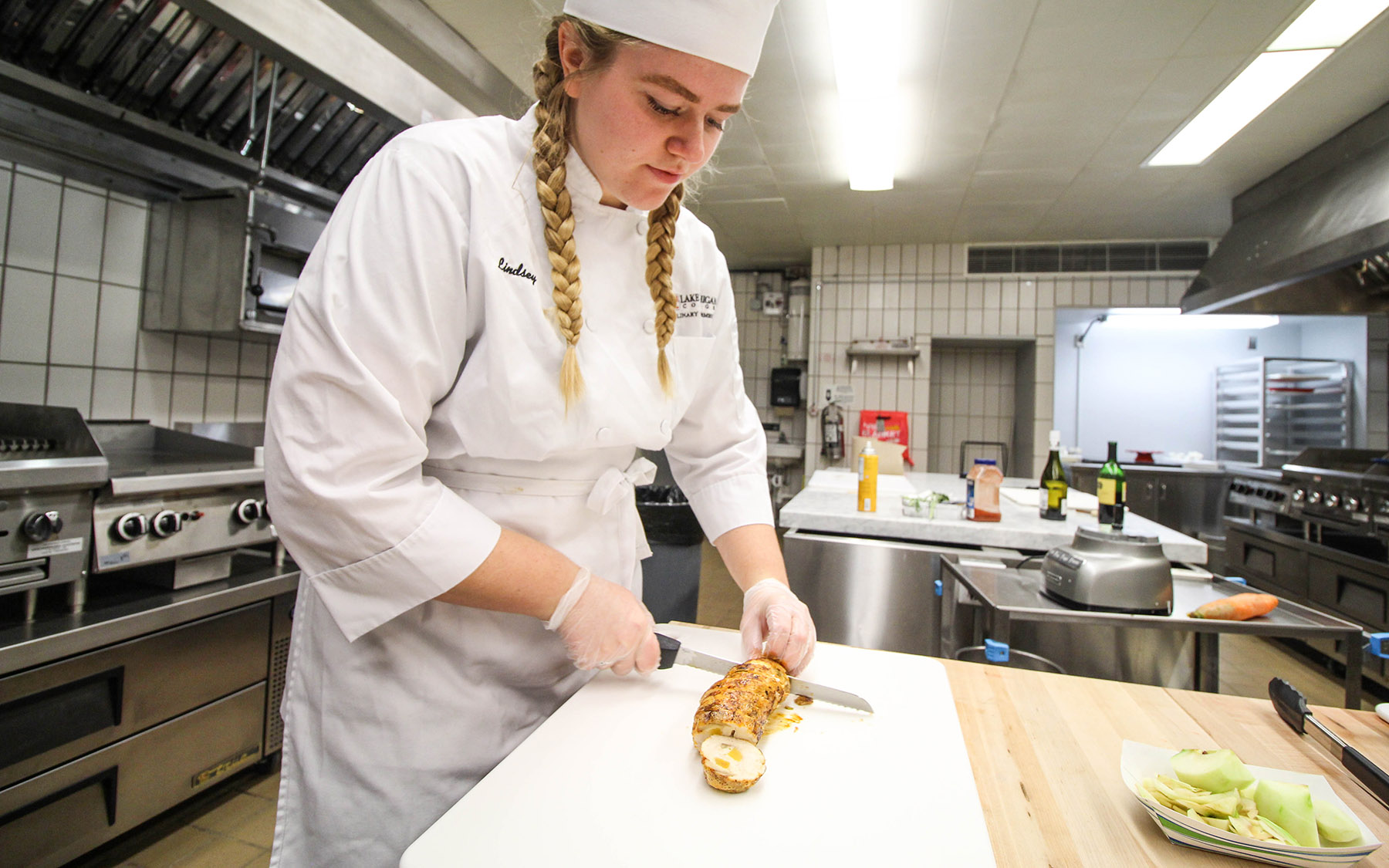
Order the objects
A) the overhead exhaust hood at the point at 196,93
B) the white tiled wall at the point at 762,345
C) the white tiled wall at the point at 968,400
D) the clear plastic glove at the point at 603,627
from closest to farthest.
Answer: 1. the clear plastic glove at the point at 603,627
2. the overhead exhaust hood at the point at 196,93
3. the white tiled wall at the point at 968,400
4. the white tiled wall at the point at 762,345

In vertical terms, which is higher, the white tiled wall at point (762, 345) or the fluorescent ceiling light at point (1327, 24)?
the fluorescent ceiling light at point (1327, 24)

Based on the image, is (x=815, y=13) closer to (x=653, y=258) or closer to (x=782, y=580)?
(x=653, y=258)

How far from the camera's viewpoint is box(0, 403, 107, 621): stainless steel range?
60.1 inches

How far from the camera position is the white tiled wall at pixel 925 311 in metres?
Result: 5.67

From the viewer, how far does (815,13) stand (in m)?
2.66

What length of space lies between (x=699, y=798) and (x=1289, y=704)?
33.7 inches

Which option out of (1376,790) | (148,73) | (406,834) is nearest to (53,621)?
(406,834)

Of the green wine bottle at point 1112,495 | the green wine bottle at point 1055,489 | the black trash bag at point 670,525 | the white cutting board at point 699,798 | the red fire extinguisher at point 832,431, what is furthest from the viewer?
the red fire extinguisher at point 832,431

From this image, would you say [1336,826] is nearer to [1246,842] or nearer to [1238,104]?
[1246,842]

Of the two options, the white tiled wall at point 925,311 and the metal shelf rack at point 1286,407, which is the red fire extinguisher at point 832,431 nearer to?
the white tiled wall at point 925,311

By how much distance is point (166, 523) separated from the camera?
184cm

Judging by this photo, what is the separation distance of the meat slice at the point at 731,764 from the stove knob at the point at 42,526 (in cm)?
180

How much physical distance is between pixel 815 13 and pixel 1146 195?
3.24 m

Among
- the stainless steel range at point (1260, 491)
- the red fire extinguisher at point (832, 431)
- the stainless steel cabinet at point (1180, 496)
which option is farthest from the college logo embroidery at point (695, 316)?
A: the stainless steel cabinet at point (1180, 496)
